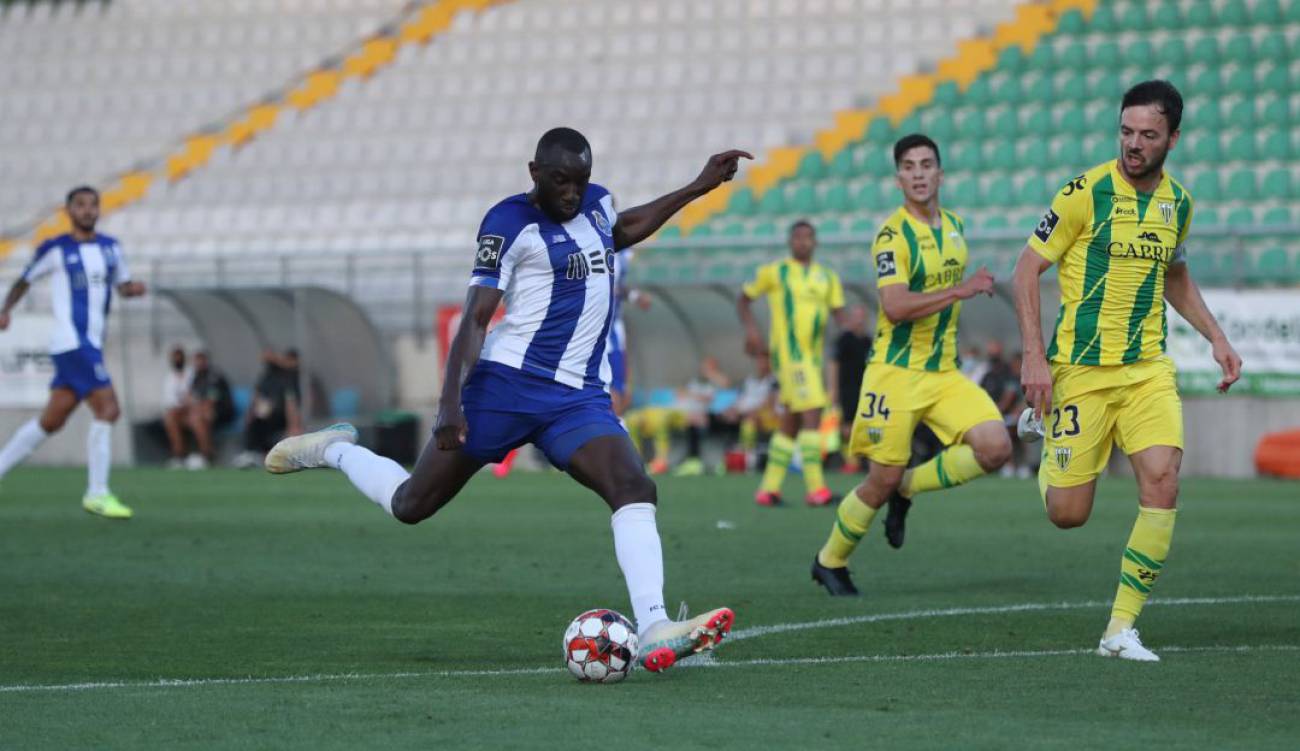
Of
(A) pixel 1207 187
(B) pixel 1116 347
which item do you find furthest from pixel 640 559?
(A) pixel 1207 187

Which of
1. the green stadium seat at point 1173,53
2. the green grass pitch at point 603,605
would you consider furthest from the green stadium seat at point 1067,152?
the green grass pitch at point 603,605

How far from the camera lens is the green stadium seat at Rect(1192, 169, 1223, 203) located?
75.8 ft

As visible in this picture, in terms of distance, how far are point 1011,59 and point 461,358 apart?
19987mm

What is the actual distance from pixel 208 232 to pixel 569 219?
2337 cm

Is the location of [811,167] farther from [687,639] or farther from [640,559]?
[687,639]

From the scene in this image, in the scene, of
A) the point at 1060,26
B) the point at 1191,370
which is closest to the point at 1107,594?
the point at 1191,370

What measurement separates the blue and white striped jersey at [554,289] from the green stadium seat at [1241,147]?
704 inches

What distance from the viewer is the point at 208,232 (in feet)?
96.6

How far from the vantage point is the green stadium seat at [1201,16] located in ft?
81.3

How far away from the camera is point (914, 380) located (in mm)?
9773

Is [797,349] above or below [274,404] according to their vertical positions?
above

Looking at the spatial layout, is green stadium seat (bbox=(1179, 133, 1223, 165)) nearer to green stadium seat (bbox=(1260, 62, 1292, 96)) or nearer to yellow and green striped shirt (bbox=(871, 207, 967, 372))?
green stadium seat (bbox=(1260, 62, 1292, 96))

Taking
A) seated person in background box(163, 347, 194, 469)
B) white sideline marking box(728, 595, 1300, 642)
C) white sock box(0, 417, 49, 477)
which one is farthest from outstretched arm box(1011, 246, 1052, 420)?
seated person in background box(163, 347, 194, 469)

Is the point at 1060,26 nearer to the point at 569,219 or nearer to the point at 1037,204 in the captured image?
the point at 1037,204
